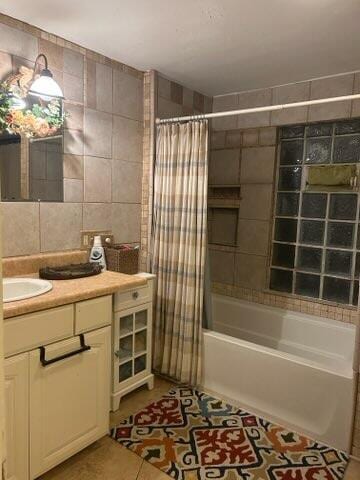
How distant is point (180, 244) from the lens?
2367mm

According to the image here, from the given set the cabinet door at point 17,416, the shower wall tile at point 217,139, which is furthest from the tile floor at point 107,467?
the shower wall tile at point 217,139

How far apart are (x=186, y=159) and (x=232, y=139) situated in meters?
0.95

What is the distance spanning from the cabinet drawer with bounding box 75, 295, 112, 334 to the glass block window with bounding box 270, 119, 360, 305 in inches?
65.9

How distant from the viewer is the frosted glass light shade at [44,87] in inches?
72.4

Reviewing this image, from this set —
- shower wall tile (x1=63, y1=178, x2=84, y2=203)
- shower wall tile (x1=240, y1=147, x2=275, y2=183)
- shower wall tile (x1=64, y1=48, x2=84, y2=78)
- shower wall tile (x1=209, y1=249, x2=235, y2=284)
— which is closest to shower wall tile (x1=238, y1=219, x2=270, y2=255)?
shower wall tile (x1=209, y1=249, x2=235, y2=284)

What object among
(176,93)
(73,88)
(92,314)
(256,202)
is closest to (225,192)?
(256,202)

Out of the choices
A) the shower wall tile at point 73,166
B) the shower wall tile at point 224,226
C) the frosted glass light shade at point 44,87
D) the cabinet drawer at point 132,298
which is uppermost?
the frosted glass light shade at point 44,87

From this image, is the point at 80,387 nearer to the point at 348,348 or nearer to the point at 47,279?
the point at 47,279

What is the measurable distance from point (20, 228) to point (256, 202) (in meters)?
1.88

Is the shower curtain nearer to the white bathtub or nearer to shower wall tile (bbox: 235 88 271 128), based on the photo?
the white bathtub

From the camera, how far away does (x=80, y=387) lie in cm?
166

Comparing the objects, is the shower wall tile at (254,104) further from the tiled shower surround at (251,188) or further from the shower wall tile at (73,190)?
the shower wall tile at (73,190)

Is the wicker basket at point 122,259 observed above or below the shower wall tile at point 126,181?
below

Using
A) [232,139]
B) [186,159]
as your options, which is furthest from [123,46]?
[232,139]
